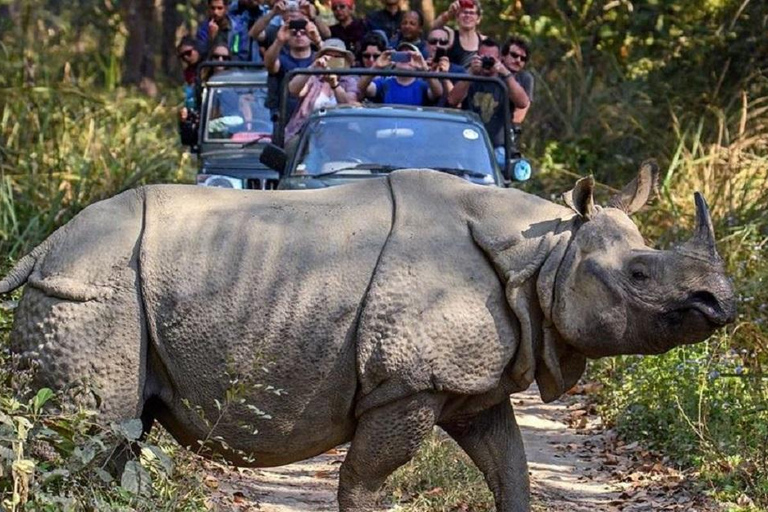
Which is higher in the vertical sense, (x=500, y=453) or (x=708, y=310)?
(x=708, y=310)

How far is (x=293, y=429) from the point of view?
6.12 meters

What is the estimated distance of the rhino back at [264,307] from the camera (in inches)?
235

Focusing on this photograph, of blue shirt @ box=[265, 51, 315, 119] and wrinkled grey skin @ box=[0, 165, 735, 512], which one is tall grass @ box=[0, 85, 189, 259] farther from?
wrinkled grey skin @ box=[0, 165, 735, 512]

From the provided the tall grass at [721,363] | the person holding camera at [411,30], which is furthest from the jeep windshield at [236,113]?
the tall grass at [721,363]

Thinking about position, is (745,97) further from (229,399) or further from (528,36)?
(229,399)

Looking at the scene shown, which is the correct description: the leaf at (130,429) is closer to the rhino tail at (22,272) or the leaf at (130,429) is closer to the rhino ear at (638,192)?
the rhino tail at (22,272)

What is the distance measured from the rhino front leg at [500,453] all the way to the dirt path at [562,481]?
1150 millimetres

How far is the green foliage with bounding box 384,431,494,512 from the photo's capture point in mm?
7586

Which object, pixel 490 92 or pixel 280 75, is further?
pixel 280 75

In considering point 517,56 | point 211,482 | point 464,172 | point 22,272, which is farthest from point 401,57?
point 22,272

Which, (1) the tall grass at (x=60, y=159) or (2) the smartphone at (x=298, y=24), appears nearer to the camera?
(1) the tall grass at (x=60, y=159)

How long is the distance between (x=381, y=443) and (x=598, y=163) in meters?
12.3

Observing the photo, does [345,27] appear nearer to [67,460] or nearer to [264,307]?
[264,307]

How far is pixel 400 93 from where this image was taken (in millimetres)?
12984
